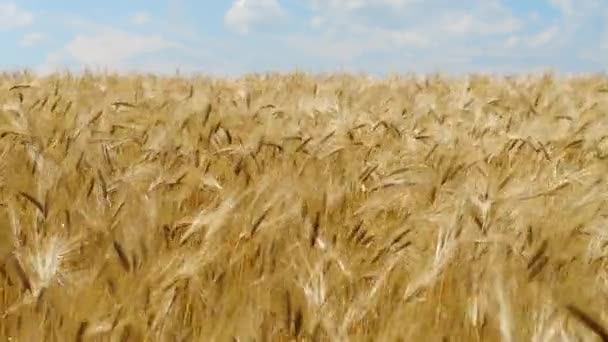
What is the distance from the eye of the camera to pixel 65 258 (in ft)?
5.07

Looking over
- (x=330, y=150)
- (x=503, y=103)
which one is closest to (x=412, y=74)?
(x=503, y=103)

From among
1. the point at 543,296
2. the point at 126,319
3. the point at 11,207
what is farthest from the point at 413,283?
the point at 11,207

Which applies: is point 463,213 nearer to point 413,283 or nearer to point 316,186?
point 413,283

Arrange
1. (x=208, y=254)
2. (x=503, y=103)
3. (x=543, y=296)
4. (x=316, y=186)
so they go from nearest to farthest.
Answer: (x=543, y=296), (x=208, y=254), (x=316, y=186), (x=503, y=103)

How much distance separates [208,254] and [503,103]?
14.4 ft

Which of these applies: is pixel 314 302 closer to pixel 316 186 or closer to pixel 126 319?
pixel 126 319

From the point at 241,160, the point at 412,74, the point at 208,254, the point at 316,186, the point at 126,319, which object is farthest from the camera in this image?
the point at 412,74

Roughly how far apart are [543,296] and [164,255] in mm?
660

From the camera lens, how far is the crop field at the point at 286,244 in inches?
46.9

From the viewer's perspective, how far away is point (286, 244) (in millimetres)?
1580

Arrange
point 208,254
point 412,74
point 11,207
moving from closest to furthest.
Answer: point 208,254
point 11,207
point 412,74

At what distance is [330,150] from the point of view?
264cm

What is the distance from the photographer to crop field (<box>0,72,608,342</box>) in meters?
1.19

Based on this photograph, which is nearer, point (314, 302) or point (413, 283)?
point (314, 302)
